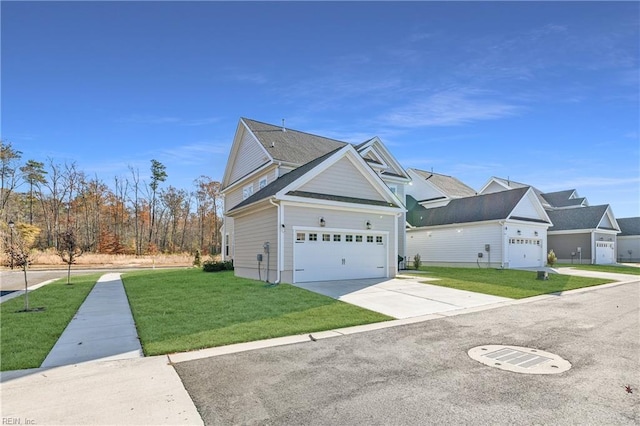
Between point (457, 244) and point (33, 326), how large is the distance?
23.7 m

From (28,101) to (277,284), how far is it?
14.6 metres

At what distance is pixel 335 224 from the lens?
14.0m

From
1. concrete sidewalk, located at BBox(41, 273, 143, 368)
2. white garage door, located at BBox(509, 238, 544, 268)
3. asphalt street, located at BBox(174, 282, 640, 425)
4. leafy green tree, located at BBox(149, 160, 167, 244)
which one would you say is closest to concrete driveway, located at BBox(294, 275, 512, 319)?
asphalt street, located at BBox(174, 282, 640, 425)

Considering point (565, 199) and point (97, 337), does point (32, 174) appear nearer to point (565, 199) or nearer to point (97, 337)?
point (97, 337)

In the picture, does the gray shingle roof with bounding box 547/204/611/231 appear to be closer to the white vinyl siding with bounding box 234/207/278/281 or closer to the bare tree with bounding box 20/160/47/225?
the white vinyl siding with bounding box 234/207/278/281

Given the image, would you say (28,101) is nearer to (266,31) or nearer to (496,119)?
(266,31)

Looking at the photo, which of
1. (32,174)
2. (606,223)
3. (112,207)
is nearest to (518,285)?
(606,223)

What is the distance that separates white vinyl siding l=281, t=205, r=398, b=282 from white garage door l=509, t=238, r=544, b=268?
11689 mm

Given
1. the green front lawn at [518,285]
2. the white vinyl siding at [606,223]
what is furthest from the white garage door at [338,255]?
the white vinyl siding at [606,223]

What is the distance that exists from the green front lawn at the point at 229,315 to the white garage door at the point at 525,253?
17.6 meters

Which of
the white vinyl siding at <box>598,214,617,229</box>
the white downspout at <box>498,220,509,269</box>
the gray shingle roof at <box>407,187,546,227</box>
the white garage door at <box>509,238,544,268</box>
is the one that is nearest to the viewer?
the white downspout at <box>498,220,509,269</box>

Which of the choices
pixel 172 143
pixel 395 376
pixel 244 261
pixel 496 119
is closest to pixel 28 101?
pixel 172 143

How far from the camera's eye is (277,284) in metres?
12.4

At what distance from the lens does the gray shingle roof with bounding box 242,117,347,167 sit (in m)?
18.1
